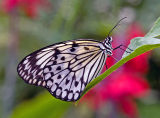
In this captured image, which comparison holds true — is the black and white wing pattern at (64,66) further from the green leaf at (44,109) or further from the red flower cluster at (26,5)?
the red flower cluster at (26,5)

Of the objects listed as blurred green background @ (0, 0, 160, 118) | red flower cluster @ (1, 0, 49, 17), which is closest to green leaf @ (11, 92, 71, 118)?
blurred green background @ (0, 0, 160, 118)

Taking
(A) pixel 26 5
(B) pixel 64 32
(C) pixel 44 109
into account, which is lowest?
(C) pixel 44 109

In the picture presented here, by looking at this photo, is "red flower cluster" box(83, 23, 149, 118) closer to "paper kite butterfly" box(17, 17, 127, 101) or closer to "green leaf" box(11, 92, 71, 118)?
"green leaf" box(11, 92, 71, 118)

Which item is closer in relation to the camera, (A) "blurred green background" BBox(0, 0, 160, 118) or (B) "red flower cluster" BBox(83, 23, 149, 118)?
(A) "blurred green background" BBox(0, 0, 160, 118)

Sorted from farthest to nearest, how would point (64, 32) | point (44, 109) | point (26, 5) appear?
1. point (26, 5)
2. point (44, 109)
3. point (64, 32)

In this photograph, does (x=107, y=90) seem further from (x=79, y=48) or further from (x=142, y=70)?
(x=79, y=48)

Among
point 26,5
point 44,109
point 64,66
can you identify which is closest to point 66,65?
point 64,66

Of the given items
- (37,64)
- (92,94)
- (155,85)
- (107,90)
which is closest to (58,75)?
(37,64)

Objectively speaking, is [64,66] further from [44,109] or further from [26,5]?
[26,5]

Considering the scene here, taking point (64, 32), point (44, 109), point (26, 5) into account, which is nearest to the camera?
point (64, 32)
